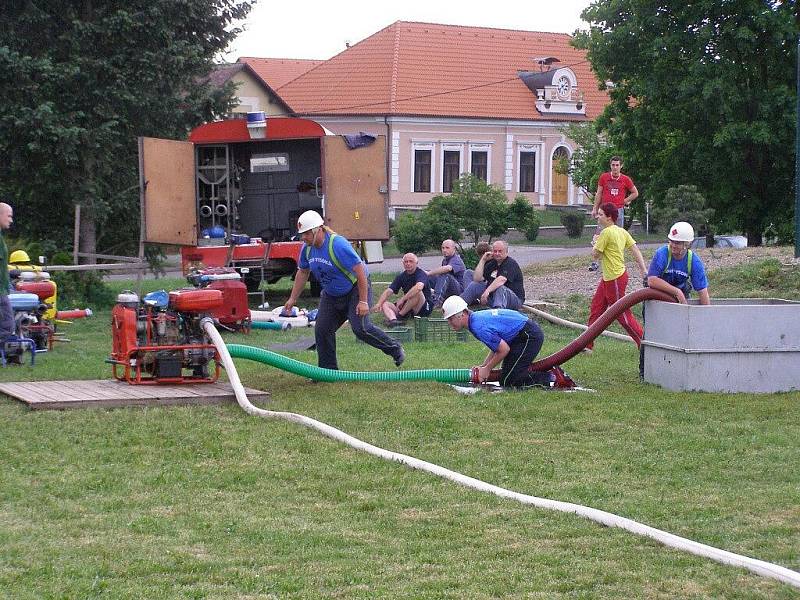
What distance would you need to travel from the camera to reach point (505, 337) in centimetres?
1130

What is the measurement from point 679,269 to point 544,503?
5581 mm

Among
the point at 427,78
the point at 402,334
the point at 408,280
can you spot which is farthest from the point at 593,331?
the point at 427,78

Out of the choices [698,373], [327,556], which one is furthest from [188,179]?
[327,556]

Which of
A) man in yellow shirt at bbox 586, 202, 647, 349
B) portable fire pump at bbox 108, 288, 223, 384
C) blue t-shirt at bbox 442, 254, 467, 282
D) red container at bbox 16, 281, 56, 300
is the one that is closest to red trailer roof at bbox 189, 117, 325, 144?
blue t-shirt at bbox 442, 254, 467, 282

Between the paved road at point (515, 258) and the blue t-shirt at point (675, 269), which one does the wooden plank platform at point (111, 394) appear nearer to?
the blue t-shirt at point (675, 269)

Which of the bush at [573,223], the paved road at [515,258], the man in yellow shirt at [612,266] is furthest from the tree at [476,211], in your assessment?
the bush at [573,223]

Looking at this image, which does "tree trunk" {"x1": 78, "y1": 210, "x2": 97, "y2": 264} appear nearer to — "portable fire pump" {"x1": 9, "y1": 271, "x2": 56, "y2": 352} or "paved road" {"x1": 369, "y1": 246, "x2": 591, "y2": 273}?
"portable fire pump" {"x1": 9, "y1": 271, "x2": 56, "y2": 352}

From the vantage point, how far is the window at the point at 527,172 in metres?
55.7

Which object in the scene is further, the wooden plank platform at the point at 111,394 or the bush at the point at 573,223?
the bush at the point at 573,223

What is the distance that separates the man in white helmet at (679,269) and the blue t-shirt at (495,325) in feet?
5.25

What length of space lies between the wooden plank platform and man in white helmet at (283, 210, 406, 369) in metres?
1.08

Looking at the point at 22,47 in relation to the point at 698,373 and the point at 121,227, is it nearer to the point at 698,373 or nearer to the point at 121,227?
the point at 121,227

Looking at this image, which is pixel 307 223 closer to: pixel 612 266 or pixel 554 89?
pixel 612 266

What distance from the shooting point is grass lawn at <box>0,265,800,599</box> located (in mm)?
5809
